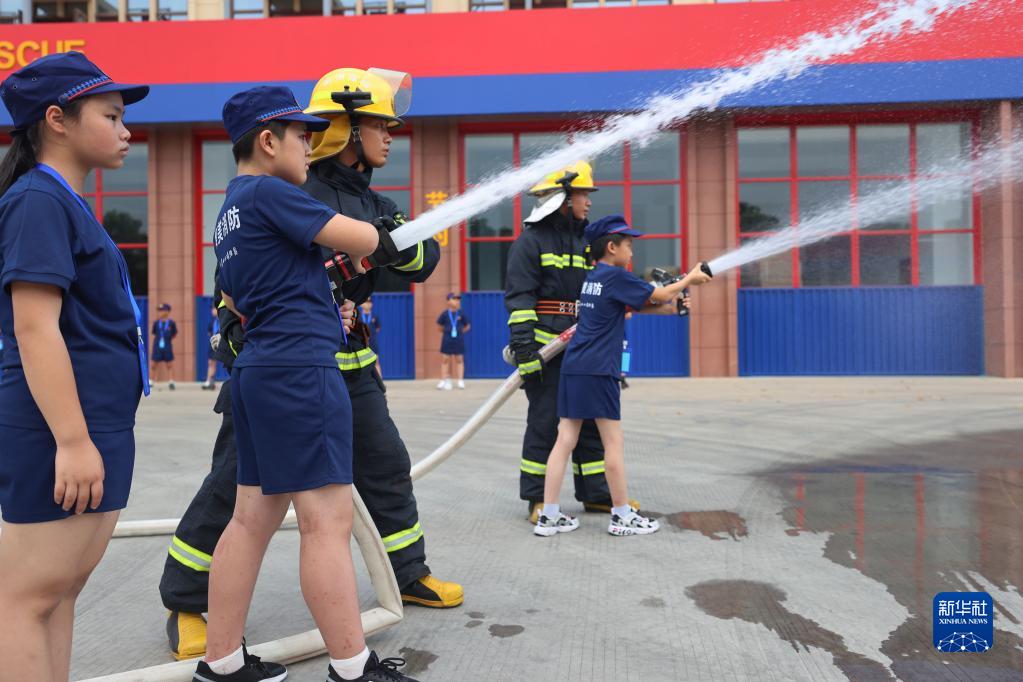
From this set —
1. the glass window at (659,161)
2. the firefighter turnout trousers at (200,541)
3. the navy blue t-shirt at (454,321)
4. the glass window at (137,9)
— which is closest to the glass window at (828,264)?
the glass window at (659,161)

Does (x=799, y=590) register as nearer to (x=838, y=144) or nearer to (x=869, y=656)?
(x=869, y=656)

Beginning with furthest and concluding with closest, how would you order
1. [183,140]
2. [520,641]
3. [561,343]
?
1. [183,140]
2. [561,343]
3. [520,641]

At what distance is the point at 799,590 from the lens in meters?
3.60

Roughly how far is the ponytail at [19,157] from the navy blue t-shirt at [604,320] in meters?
3.16

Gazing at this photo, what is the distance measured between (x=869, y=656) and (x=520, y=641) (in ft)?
3.98

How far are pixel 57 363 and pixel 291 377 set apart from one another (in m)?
0.67

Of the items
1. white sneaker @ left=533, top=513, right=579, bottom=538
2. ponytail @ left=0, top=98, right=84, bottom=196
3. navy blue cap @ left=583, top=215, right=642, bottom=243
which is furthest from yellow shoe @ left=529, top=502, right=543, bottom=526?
ponytail @ left=0, top=98, right=84, bottom=196

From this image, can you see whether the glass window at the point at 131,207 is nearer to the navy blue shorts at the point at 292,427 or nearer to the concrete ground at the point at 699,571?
the concrete ground at the point at 699,571

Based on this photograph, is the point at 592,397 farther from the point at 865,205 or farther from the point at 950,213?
the point at 950,213

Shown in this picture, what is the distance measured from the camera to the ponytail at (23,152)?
2082mm

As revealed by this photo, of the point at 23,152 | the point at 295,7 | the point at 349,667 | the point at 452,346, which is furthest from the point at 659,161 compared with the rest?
the point at 23,152

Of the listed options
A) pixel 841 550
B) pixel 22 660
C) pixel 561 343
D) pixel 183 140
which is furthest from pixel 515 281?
pixel 183 140

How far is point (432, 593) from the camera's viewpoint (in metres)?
3.49

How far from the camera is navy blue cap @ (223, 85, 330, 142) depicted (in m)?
2.55
